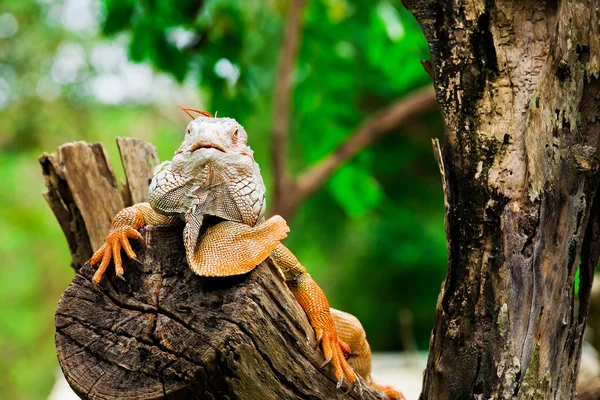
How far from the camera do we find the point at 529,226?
6.02 ft

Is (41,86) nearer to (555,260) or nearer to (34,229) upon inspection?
(34,229)

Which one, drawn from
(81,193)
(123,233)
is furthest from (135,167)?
(123,233)

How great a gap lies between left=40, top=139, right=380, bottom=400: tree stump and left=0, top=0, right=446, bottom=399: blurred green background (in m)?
2.53

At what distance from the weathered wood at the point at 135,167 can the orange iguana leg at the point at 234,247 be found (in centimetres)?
104

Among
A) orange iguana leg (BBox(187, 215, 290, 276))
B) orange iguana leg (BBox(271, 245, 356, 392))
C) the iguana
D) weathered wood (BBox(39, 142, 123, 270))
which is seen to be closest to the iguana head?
the iguana

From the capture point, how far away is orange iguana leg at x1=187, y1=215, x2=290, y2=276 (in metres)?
1.81

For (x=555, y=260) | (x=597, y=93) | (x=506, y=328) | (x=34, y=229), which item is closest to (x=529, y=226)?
(x=555, y=260)

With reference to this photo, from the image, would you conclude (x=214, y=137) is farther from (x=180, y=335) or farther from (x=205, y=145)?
(x=180, y=335)

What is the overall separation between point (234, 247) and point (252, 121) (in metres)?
4.77

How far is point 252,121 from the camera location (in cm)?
653

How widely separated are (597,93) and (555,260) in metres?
0.49

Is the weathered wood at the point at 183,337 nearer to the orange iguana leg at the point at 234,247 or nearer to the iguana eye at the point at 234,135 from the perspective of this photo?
the orange iguana leg at the point at 234,247

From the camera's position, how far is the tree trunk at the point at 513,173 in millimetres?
1836

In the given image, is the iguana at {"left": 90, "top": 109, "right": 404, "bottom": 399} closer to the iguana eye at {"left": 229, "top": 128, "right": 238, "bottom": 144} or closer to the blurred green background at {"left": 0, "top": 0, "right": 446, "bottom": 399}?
the iguana eye at {"left": 229, "top": 128, "right": 238, "bottom": 144}
